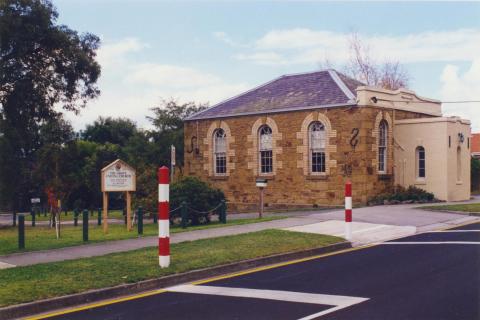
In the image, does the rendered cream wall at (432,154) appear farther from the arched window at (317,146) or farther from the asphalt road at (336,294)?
the asphalt road at (336,294)

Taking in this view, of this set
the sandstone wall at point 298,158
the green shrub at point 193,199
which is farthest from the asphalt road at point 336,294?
the sandstone wall at point 298,158

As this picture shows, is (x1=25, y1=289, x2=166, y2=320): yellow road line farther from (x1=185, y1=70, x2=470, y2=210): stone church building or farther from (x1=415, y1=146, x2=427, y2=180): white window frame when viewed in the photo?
(x1=415, y1=146, x2=427, y2=180): white window frame

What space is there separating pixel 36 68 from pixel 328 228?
601 inches

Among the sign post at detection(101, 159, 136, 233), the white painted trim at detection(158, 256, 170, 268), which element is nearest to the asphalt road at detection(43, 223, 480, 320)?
the white painted trim at detection(158, 256, 170, 268)

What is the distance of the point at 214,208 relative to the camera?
793 inches

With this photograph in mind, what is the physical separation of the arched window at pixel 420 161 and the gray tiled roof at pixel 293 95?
4043 millimetres

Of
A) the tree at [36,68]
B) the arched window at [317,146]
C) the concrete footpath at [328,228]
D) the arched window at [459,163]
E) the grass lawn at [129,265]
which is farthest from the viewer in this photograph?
the arched window at [459,163]

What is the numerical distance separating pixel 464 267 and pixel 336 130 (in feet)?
53.8

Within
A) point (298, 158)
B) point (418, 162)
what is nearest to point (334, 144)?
point (298, 158)

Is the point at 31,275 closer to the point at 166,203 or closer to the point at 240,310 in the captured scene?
the point at 166,203

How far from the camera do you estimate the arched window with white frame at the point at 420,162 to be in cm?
2706

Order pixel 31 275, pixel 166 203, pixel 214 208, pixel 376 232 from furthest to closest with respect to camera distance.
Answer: pixel 214 208 → pixel 376 232 → pixel 166 203 → pixel 31 275

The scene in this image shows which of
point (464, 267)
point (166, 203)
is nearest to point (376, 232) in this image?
point (464, 267)

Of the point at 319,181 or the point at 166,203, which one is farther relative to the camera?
the point at 319,181
